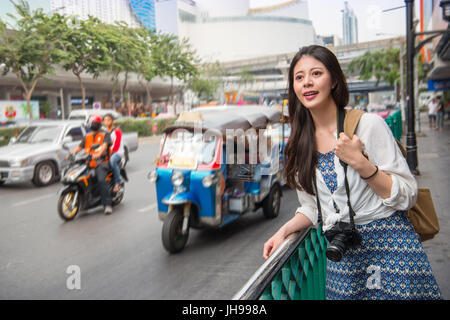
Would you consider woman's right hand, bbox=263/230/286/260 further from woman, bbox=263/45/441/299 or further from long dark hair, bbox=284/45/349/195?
long dark hair, bbox=284/45/349/195

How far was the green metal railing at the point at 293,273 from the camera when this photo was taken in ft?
3.91

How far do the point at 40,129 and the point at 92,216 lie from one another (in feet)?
14.6

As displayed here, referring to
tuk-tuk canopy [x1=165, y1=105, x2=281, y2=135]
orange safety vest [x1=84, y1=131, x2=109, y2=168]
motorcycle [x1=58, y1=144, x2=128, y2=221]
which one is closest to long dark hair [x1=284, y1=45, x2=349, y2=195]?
tuk-tuk canopy [x1=165, y1=105, x2=281, y2=135]

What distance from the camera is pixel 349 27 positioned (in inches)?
76.5

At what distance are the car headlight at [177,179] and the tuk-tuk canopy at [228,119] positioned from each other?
2.15 ft

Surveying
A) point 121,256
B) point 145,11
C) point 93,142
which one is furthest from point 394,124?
point 145,11

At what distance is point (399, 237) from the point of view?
1.47 meters

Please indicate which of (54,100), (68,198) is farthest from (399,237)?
(54,100)

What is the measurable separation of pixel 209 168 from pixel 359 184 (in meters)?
3.34

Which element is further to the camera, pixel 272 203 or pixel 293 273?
pixel 272 203

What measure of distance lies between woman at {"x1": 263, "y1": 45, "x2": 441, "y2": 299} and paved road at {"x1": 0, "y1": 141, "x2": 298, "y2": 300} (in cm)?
85

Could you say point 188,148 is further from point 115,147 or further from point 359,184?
point 359,184

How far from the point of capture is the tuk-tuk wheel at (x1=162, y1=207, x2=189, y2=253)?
174 inches
